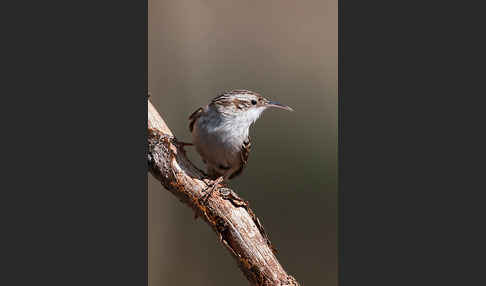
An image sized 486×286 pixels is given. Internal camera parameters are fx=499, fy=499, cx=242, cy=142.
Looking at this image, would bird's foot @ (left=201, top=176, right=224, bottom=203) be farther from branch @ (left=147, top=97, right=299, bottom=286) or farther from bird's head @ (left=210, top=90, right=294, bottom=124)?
bird's head @ (left=210, top=90, right=294, bottom=124)

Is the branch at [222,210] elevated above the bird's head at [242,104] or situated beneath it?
situated beneath

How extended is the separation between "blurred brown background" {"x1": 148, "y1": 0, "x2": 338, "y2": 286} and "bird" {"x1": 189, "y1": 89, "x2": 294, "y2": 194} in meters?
0.10

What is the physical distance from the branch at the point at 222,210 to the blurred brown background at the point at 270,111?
0.21 ft

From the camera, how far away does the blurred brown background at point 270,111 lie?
3.74m

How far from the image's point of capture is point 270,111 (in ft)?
13.0

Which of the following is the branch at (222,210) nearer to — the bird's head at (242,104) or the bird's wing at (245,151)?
the bird's wing at (245,151)

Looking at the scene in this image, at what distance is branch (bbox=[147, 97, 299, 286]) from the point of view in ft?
12.8

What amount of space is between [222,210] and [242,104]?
85cm

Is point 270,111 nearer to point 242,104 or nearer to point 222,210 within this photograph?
point 242,104

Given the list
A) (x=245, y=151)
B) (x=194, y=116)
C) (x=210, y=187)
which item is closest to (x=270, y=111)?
(x=245, y=151)

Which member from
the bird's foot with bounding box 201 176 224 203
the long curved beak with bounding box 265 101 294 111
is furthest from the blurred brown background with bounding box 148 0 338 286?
the bird's foot with bounding box 201 176 224 203

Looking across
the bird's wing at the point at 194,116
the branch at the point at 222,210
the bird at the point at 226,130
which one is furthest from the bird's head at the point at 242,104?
the branch at the point at 222,210
